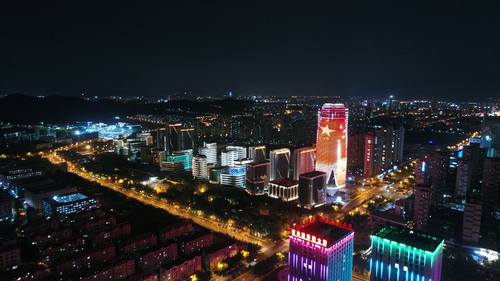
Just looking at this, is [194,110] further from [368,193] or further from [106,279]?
[106,279]

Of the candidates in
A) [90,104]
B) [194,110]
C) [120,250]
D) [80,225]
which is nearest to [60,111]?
[90,104]

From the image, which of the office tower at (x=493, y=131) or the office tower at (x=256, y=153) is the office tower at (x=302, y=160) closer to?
the office tower at (x=256, y=153)

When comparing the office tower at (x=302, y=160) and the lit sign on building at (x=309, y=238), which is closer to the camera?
the lit sign on building at (x=309, y=238)

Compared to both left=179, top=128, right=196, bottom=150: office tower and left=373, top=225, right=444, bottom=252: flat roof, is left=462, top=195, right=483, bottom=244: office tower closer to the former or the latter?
left=373, top=225, right=444, bottom=252: flat roof

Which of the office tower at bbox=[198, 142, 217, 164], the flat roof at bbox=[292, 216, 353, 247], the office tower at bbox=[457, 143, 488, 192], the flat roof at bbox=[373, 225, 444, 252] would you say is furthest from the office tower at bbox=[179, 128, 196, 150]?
the flat roof at bbox=[373, 225, 444, 252]

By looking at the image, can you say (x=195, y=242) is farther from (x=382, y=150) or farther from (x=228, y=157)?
(x=382, y=150)

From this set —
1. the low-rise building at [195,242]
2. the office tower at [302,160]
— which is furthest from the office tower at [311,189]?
the low-rise building at [195,242]
